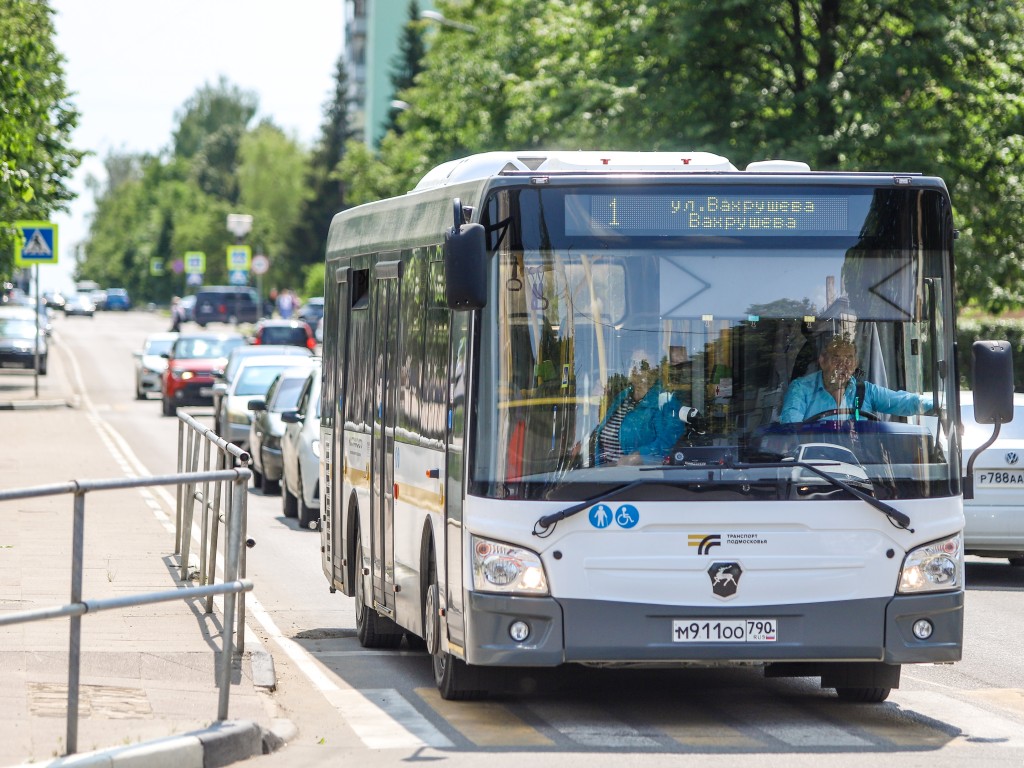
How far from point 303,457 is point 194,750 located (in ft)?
39.7

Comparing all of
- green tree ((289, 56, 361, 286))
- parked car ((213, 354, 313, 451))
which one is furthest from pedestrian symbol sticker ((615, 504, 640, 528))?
green tree ((289, 56, 361, 286))

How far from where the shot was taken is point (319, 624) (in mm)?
13242

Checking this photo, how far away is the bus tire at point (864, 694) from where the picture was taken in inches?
388

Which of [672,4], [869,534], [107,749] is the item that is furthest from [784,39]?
[107,749]

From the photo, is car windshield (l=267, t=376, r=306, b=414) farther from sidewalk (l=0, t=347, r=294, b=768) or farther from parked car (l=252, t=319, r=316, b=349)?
parked car (l=252, t=319, r=316, b=349)

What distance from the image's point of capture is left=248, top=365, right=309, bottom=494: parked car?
75.8 feet

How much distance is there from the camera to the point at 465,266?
338 inches

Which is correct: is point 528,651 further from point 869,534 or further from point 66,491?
point 66,491

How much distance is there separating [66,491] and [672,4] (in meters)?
26.2

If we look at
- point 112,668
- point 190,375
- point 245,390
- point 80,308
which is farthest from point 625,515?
point 80,308

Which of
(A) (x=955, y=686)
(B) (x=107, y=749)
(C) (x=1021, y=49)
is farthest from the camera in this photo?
(C) (x=1021, y=49)

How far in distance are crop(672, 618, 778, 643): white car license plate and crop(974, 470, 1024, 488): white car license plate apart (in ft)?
23.8

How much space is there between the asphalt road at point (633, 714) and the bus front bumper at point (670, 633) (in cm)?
37

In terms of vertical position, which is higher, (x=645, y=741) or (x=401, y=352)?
(x=401, y=352)
